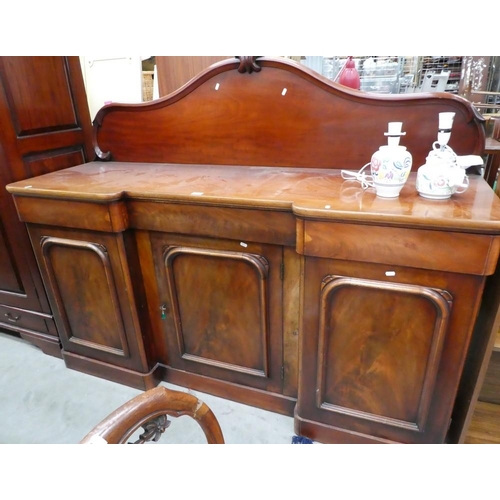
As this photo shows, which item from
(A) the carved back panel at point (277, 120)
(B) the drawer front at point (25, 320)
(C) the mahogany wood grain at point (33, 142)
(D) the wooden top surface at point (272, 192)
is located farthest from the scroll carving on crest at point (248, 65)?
(B) the drawer front at point (25, 320)

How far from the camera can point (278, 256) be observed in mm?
1152

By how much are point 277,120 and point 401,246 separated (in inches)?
27.2

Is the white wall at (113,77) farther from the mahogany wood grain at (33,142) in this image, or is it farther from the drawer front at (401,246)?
the drawer front at (401,246)

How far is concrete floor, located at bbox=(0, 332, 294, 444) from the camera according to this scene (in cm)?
136

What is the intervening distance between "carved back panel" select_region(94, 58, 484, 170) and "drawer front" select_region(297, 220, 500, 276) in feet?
1.45

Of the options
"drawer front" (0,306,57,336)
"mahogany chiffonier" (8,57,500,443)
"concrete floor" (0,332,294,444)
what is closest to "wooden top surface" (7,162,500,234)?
"mahogany chiffonier" (8,57,500,443)

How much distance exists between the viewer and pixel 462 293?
917mm

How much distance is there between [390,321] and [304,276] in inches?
10.8

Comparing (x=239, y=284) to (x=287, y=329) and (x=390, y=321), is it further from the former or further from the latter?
(x=390, y=321)

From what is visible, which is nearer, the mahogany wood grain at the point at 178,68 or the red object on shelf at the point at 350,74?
the red object on shelf at the point at 350,74

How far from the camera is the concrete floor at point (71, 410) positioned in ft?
4.47

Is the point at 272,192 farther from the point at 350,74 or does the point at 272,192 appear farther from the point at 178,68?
the point at 178,68

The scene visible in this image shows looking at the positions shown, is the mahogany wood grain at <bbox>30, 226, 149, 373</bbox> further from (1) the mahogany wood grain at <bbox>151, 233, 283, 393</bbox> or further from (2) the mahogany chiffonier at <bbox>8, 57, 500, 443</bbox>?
(1) the mahogany wood grain at <bbox>151, 233, 283, 393</bbox>

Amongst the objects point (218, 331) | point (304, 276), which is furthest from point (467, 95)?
point (218, 331)
